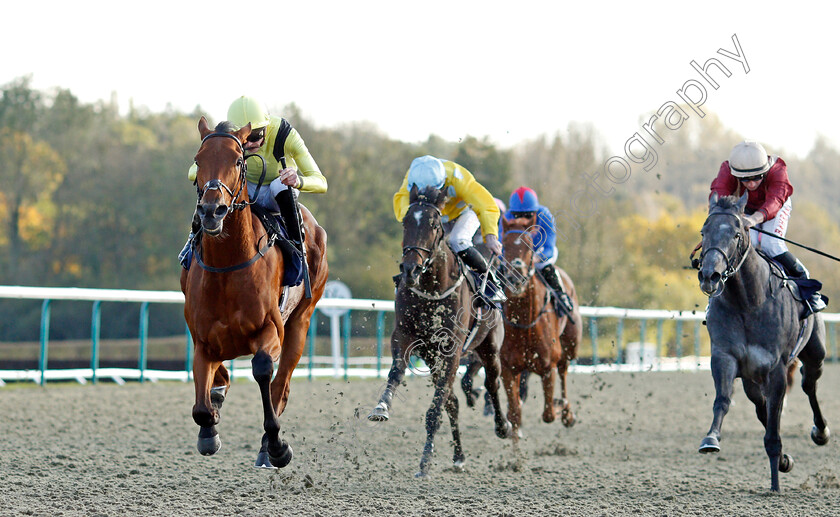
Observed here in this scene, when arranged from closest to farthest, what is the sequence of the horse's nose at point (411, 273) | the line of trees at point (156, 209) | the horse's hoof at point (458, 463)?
the horse's nose at point (411, 273)
the horse's hoof at point (458, 463)
the line of trees at point (156, 209)

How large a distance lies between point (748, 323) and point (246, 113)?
321cm

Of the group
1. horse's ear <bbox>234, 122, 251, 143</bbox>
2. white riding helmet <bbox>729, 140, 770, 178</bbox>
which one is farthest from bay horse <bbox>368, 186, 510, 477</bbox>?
white riding helmet <bbox>729, 140, 770, 178</bbox>

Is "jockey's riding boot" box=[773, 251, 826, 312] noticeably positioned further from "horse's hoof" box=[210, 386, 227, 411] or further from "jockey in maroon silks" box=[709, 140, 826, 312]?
"horse's hoof" box=[210, 386, 227, 411]

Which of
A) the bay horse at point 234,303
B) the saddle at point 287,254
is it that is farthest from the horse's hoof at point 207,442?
the saddle at point 287,254

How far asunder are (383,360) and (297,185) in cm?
1101

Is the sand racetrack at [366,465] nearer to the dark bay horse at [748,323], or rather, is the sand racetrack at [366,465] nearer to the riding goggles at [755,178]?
the dark bay horse at [748,323]

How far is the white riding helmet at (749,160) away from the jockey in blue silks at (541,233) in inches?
112

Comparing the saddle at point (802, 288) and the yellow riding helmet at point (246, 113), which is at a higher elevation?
the yellow riding helmet at point (246, 113)

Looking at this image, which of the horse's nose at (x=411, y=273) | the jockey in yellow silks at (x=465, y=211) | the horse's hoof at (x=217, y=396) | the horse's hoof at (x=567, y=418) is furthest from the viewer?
the horse's hoof at (x=567, y=418)

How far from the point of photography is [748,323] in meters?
5.92

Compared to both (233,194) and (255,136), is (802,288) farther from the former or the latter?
(233,194)

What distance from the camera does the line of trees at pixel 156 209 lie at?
24625mm

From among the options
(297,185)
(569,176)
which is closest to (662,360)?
(569,176)

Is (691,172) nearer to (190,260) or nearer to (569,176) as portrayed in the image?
(569,176)
